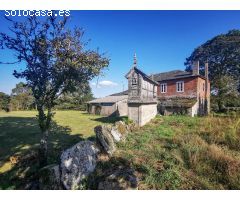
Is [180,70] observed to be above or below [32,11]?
above

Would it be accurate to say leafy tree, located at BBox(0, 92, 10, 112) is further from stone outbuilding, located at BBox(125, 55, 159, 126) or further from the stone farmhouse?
stone outbuilding, located at BBox(125, 55, 159, 126)

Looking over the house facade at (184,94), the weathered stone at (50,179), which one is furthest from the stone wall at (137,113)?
the weathered stone at (50,179)

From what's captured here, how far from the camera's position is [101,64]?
31.2ft

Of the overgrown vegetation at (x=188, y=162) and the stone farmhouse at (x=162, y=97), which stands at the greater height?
the stone farmhouse at (x=162, y=97)

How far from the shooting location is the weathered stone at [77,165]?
23.2ft

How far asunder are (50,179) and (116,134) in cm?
568

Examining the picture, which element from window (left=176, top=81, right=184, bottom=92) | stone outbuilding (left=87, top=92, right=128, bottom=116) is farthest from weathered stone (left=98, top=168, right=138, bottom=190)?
→ stone outbuilding (left=87, top=92, right=128, bottom=116)

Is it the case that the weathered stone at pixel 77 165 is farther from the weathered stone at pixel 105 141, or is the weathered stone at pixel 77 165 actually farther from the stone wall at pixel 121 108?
the stone wall at pixel 121 108

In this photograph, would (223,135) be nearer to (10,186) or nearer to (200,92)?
(10,186)

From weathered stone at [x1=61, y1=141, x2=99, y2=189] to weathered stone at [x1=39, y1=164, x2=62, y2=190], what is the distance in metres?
0.22

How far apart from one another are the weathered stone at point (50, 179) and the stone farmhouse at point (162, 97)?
36.5ft

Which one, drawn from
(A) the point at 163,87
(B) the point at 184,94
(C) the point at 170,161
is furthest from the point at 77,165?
(A) the point at 163,87
